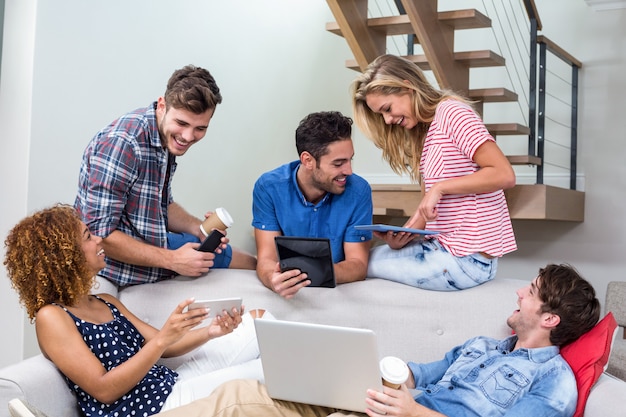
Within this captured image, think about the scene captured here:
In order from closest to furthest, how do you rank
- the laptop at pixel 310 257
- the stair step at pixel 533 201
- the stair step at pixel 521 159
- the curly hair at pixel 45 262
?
the curly hair at pixel 45 262
the laptop at pixel 310 257
the stair step at pixel 533 201
the stair step at pixel 521 159

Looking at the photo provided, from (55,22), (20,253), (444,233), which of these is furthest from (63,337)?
(55,22)

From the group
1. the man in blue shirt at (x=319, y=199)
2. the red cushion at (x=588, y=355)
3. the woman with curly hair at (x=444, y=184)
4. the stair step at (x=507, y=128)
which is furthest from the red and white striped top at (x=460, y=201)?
the stair step at (x=507, y=128)

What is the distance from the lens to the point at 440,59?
3.89 m

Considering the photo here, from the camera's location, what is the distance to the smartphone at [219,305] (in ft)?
6.65

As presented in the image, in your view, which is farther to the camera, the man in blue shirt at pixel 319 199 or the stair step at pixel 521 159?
the stair step at pixel 521 159

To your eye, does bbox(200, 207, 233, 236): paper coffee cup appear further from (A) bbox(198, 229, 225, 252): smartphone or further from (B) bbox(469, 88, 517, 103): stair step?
(B) bbox(469, 88, 517, 103): stair step

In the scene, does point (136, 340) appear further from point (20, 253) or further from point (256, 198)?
point (256, 198)

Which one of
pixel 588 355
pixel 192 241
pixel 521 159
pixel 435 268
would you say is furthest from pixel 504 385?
pixel 521 159

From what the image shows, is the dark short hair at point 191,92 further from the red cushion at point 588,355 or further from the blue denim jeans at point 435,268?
the red cushion at point 588,355

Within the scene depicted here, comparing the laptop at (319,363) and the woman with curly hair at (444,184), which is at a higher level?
the woman with curly hair at (444,184)

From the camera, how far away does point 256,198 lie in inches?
113

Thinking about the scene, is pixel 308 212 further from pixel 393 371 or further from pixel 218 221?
pixel 393 371

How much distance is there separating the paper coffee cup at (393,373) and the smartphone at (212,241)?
0.96 m

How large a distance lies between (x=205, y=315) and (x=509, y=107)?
10.9 ft
